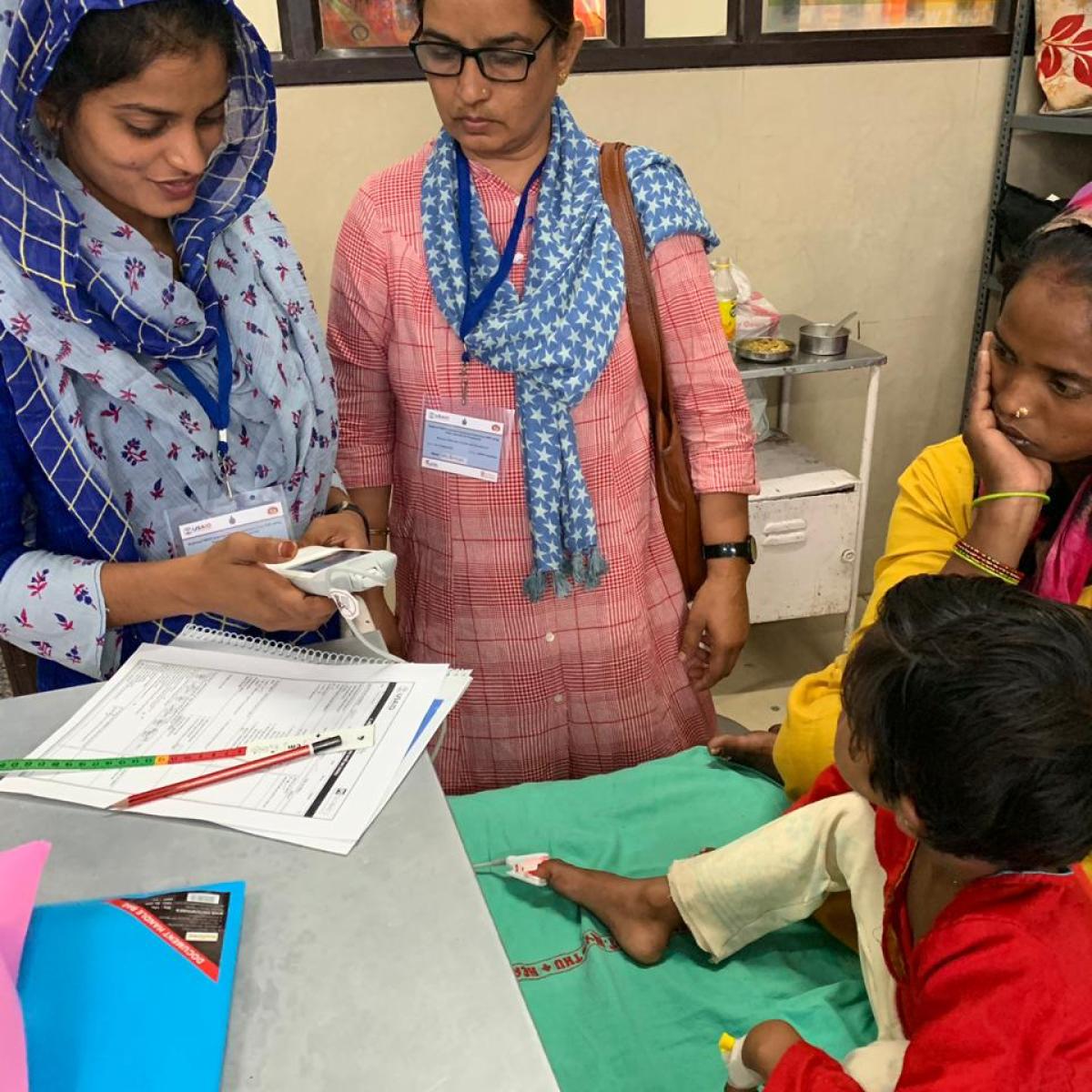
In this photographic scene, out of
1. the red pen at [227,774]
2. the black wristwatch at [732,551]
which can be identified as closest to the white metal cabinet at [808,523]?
the black wristwatch at [732,551]

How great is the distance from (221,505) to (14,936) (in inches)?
23.8

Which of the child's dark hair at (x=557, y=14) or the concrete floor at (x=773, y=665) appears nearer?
the child's dark hair at (x=557, y=14)

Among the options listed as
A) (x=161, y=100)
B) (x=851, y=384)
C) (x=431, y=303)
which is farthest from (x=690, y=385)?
(x=851, y=384)

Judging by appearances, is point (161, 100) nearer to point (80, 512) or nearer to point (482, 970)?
point (80, 512)

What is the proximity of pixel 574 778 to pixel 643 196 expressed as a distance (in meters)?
0.93

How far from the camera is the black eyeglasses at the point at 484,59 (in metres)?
1.31

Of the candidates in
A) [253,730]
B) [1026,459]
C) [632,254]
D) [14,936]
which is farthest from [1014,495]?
[14,936]

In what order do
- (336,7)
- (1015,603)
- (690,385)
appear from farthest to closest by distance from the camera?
(336,7) < (690,385) < (1015,603)

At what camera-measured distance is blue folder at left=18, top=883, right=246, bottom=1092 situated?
603mm

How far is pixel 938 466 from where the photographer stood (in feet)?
4.80

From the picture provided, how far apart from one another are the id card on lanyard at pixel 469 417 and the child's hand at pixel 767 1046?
0.80 metres

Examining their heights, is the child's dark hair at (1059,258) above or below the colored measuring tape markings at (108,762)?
above

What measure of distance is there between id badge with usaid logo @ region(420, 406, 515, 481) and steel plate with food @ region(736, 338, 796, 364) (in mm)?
1188

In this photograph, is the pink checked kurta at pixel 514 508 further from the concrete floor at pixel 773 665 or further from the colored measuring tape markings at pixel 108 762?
the concrete floor at pixel 773 665
